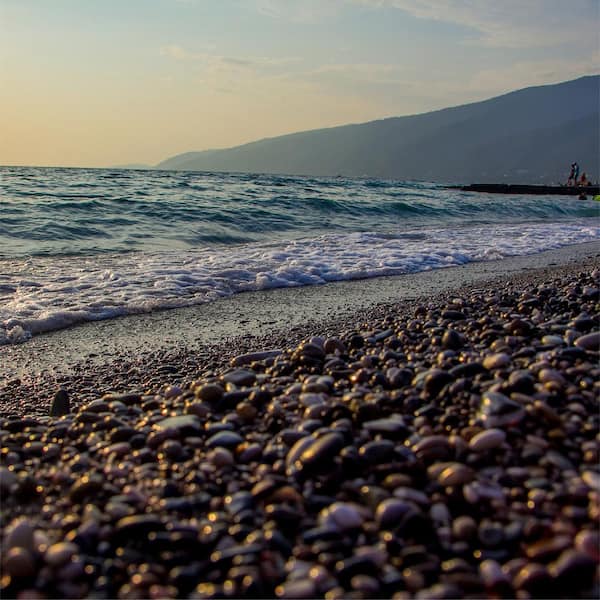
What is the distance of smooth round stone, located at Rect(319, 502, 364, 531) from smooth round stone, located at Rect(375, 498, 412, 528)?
56 millimetres

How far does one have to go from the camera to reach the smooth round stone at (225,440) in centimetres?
215

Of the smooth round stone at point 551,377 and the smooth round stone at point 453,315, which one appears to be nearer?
the smooth round stone at point 551,377

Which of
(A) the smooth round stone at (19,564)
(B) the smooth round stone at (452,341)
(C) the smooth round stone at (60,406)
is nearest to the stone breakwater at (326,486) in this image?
(A) the smooth round stone at (19,564)

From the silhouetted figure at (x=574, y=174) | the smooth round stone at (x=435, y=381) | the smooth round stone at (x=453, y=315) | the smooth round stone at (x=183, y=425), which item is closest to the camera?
the smooth round stone at (x=183, y=425)

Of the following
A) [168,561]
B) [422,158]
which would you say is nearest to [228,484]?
[168,561]

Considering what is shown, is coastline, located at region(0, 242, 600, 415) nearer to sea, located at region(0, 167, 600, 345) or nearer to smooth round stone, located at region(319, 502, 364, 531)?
sea, located at region(0, 167, 600, 345)

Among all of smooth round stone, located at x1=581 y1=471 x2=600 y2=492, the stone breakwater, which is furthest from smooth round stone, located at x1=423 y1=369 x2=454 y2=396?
smooth round stone, located at x1=581 y1=471 x2=600 y2=492

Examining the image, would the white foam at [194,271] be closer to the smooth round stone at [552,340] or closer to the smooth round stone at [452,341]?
the smooth round stone at [452,341]

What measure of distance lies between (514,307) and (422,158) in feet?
652

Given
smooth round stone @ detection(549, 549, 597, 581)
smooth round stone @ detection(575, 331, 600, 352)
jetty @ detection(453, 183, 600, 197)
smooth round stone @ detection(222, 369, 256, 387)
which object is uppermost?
jetty @ detection(453, 183, 600, 197)

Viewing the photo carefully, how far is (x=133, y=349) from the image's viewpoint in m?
4.48

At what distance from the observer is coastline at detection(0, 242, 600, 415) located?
3.73 m

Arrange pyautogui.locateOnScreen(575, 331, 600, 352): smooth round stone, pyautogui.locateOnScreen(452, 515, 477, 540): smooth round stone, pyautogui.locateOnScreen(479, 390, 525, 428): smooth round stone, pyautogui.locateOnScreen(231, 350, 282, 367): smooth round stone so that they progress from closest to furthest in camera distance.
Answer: pyautogui.locateOnScreen(452, 515, 477, 540): smooth round stone, pyautogui.locateOnScreen(479, 390, 525, 428): smooth round stone, pyautogui.locateOnScreen(575, 331, 600, 352): smooth round stone, pyautogui.locateOnScreen(231, 350, 282, 367): smooth round stone

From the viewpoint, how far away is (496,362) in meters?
2.62
